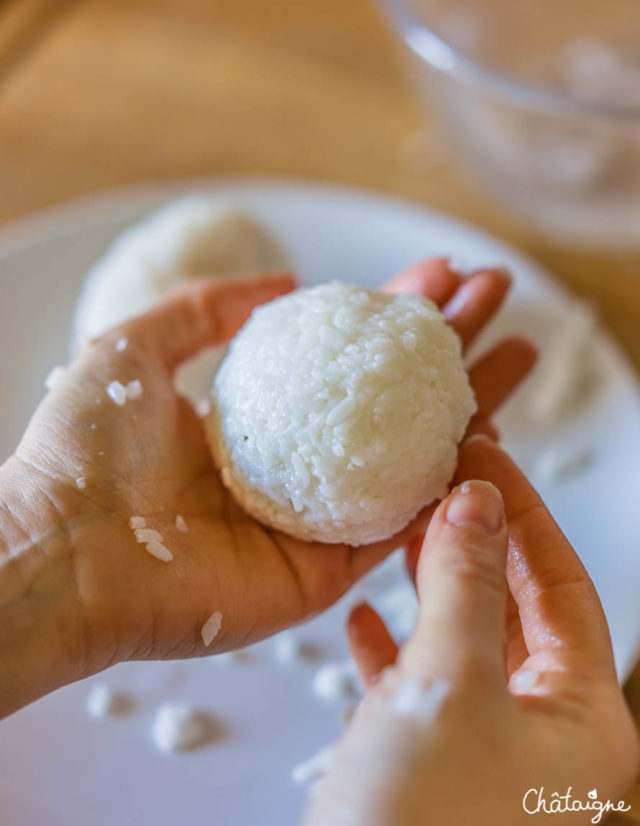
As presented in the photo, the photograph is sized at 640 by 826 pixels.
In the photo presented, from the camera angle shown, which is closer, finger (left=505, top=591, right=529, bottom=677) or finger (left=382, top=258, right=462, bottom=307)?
finger (left=505, top=591, right=529, bottom=677)

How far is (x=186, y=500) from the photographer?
2.96ft

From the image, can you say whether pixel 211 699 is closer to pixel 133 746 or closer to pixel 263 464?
pixel 133 746

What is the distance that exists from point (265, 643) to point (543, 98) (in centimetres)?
84

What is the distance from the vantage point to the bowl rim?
3.94 ft

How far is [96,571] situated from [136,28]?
1.41 metres

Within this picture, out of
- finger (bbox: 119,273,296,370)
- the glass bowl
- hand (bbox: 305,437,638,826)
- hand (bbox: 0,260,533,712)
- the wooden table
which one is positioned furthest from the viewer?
the wooden table

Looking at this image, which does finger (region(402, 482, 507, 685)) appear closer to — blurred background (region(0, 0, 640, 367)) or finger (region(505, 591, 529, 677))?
finger (region(505, 591, 529, 677))

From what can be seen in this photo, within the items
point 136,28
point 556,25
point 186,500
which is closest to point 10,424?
point 186,500

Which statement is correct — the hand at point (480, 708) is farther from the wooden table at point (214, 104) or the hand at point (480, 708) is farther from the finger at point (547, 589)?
the wooden table at point (214, 104)

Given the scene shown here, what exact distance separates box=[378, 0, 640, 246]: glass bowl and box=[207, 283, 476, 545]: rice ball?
0.56m

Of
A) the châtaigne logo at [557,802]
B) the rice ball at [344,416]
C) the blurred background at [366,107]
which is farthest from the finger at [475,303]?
the châtaigne logo at [557,802]

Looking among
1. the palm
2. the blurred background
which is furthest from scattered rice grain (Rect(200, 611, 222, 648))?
the blurred background

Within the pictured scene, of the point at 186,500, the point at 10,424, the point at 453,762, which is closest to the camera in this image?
the point at 453,762

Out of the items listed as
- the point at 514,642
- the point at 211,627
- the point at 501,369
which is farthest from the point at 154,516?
the point at 501,369
